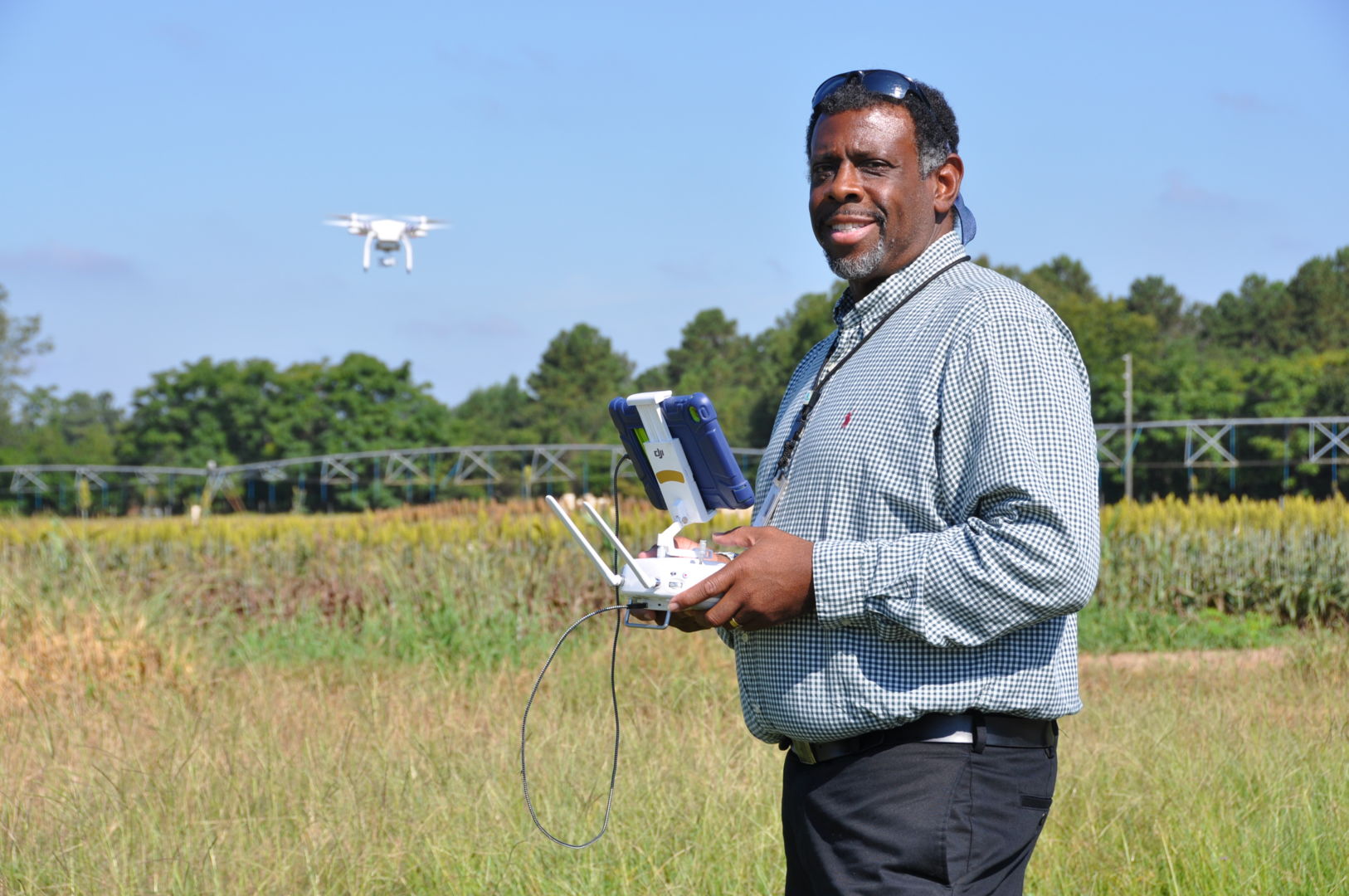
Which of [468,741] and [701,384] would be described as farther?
[701,384]

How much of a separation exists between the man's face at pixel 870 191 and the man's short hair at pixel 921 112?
1 cm

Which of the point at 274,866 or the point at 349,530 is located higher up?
the point at 349,530

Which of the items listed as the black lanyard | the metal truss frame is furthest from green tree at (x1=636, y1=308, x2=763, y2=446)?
the black lanyard

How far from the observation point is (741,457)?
55.8 meters

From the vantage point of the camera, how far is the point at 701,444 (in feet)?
7.38

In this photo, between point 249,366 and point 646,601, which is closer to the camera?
point 646,601

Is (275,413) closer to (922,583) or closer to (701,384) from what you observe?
(701,384)

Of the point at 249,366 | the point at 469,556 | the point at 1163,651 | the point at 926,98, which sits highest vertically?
the point at 249,366

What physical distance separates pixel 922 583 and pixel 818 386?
55 centimetres

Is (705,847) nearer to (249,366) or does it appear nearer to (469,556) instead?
(469,556)

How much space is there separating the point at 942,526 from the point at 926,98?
0.79 metres

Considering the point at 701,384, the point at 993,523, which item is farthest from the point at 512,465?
the point at 993,523

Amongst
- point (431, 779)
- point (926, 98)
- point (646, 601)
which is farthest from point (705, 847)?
point (926, 98)

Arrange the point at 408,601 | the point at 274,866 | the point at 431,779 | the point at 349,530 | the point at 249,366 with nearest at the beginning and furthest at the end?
the point at 274,866, the point at 431,779, the point at 408,601, the point at 349,530, the point at 249,366
